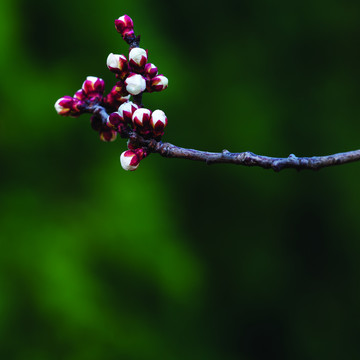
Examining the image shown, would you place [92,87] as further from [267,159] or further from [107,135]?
[267,159]

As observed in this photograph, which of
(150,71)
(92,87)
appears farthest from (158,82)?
(92,87)

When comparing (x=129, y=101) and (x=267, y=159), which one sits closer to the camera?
(x=267, y=159)

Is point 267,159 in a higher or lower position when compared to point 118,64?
lower

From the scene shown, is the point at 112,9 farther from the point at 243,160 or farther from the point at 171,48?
the point at 243,160

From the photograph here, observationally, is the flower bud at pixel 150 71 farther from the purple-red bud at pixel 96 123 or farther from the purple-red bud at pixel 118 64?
the purple-red bud at pixel 96 123

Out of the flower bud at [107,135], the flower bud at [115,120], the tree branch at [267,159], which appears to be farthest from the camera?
the flower bud at [107,135]

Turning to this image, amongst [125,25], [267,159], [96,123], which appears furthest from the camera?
[96,123]

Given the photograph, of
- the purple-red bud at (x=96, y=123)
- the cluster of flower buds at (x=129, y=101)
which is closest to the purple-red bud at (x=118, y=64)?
the cluster of flower buds at (x=129, y=101)
